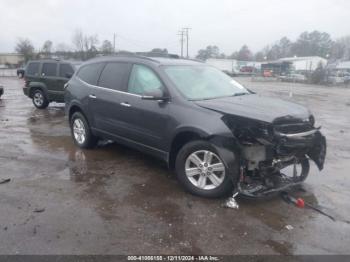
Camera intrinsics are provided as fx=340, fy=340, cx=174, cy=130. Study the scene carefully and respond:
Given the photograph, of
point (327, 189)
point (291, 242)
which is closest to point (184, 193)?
point (291, 242)

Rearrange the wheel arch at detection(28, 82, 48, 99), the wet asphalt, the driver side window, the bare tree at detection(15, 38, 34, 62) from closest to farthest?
the wet asphalt → the driver side window → the wheel arch at detection(28, 82, 48, 99) → the bare tree at detection(15, 38, 34, 62)

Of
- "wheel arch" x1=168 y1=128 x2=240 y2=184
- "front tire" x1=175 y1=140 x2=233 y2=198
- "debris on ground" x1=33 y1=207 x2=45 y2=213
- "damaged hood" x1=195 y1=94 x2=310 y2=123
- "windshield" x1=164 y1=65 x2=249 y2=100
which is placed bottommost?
"debris on ground" x1=33 y1=207 x2=45 y2=213

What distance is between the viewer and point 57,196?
4629 millimetres

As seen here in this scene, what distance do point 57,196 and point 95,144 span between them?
2514mm

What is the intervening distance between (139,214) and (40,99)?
1032 cm

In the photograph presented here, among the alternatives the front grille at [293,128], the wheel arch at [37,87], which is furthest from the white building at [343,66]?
the front grille at [293,128]

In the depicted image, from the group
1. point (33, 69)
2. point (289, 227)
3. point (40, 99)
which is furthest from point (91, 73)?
point (33, 69)

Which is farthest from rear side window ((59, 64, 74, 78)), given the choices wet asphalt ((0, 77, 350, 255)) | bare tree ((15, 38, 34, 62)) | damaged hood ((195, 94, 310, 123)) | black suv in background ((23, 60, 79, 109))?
bare tree ((15, 38, 34, 62))

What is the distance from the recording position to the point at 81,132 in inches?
277

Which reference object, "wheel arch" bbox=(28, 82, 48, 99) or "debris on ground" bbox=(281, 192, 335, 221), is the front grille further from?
"wheel arch" bbox=(28, 82, 48, 99)

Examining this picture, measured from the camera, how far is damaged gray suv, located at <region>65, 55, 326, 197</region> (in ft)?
14.1

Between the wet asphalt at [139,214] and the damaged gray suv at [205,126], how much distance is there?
1.14ft

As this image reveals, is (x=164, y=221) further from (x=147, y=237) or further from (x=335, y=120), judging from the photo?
(x=335, y=120)

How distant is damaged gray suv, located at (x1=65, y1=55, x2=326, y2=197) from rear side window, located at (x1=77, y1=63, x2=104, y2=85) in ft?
0.81
